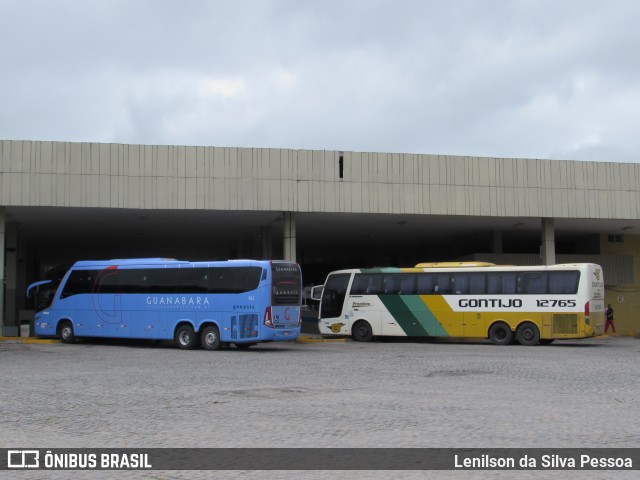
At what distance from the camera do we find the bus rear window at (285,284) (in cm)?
2489

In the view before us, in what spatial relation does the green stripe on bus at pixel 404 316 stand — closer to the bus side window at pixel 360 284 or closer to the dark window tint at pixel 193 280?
the bus side window at pixel 360 284

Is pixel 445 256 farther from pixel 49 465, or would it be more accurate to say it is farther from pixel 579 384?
pixel 49 465

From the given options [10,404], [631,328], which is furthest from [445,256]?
[10,404]

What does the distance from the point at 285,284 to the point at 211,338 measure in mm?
2946

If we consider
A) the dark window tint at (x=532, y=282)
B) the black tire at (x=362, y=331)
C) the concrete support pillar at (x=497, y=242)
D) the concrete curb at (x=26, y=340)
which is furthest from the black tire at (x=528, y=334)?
the concrete curb at (x=26, y=340)

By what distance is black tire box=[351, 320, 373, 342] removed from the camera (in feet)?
100

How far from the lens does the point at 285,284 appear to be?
25219 millimetres

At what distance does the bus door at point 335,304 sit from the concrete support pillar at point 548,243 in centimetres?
880

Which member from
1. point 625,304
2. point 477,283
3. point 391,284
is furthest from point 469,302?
point 625,304

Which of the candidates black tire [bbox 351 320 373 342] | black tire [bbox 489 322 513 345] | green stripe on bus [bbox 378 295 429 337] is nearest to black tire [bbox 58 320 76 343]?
black tire [bbox 351 320 373 342]

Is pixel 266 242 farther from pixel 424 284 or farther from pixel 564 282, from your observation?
pixel 564 282

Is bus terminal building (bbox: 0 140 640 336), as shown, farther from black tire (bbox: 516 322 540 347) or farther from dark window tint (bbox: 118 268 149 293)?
black tire (bbox: 516 322 540 347)

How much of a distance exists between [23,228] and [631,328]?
30669 millimetres

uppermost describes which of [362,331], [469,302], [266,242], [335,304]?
[266,242]
